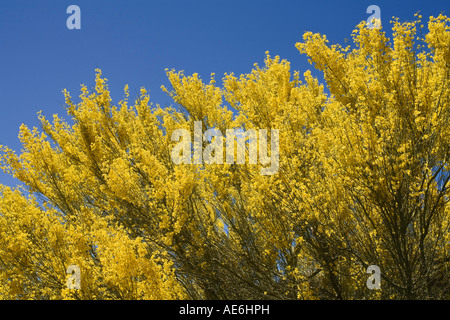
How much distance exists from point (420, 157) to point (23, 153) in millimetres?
6741

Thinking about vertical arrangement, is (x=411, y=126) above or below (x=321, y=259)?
above

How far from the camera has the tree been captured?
401 cm

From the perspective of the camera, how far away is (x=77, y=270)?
454 centimetres

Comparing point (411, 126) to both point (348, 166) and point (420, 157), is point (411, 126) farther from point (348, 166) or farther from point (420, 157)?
point (348, 166)

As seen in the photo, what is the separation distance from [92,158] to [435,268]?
242 inches

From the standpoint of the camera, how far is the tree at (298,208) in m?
4.01

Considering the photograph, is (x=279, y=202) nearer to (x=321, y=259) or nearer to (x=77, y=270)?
(x=321, y=259)

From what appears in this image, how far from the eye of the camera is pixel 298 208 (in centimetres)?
451

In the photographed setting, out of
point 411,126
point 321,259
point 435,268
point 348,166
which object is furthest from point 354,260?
point 411,126
